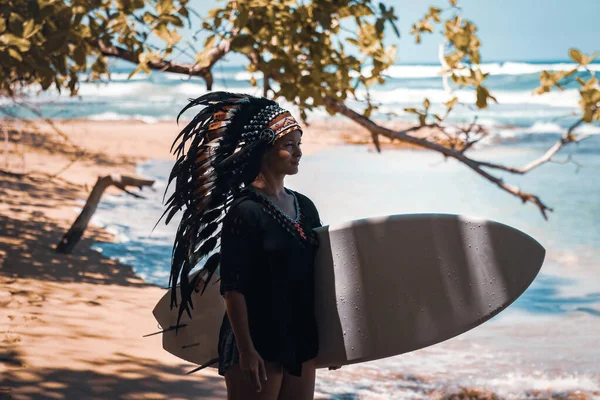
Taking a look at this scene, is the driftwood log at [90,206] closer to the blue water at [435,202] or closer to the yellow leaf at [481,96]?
the blue water at [435,202]

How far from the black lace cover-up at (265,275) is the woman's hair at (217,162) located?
0.11 metres

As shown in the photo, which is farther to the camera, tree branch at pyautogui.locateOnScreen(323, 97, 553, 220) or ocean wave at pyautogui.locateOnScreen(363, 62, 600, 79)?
ocean wave at pyautogui.locateOnScreen(363, 62, 600, 79)

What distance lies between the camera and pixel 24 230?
725cm

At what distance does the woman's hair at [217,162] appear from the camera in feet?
7.85

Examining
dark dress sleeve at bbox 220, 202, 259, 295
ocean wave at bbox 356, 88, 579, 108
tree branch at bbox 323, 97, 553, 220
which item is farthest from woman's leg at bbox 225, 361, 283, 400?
ocean wave at bbox 356, 88, 579, 108

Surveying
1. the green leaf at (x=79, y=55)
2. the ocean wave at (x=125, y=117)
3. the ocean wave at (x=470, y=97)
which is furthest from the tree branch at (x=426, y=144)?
the ocean wave at (x=470, y=97)

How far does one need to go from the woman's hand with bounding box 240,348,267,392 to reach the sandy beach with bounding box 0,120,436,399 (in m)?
1.79

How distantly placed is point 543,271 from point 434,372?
3.90 m

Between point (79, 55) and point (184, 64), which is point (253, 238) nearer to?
point (79, 55)

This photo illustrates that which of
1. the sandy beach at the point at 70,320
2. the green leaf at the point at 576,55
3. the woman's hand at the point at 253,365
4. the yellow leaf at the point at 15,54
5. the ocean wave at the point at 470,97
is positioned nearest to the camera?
the woman's hand at the point at 253,365

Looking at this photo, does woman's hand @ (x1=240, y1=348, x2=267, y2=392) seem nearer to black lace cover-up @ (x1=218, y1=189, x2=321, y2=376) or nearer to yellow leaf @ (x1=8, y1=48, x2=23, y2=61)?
black lace cover-up @ (x1=218, y1=189, x2=321, y2=376)

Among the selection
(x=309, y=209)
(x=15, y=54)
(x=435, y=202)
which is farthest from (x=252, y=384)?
(x=435, y=202)

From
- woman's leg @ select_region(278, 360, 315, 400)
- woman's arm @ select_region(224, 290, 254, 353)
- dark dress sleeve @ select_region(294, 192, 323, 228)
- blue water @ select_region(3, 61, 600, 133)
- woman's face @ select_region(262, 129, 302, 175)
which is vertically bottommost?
woman's leg @ select_region(278, 360, 315, 400)

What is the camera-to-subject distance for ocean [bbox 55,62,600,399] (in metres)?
5.02
